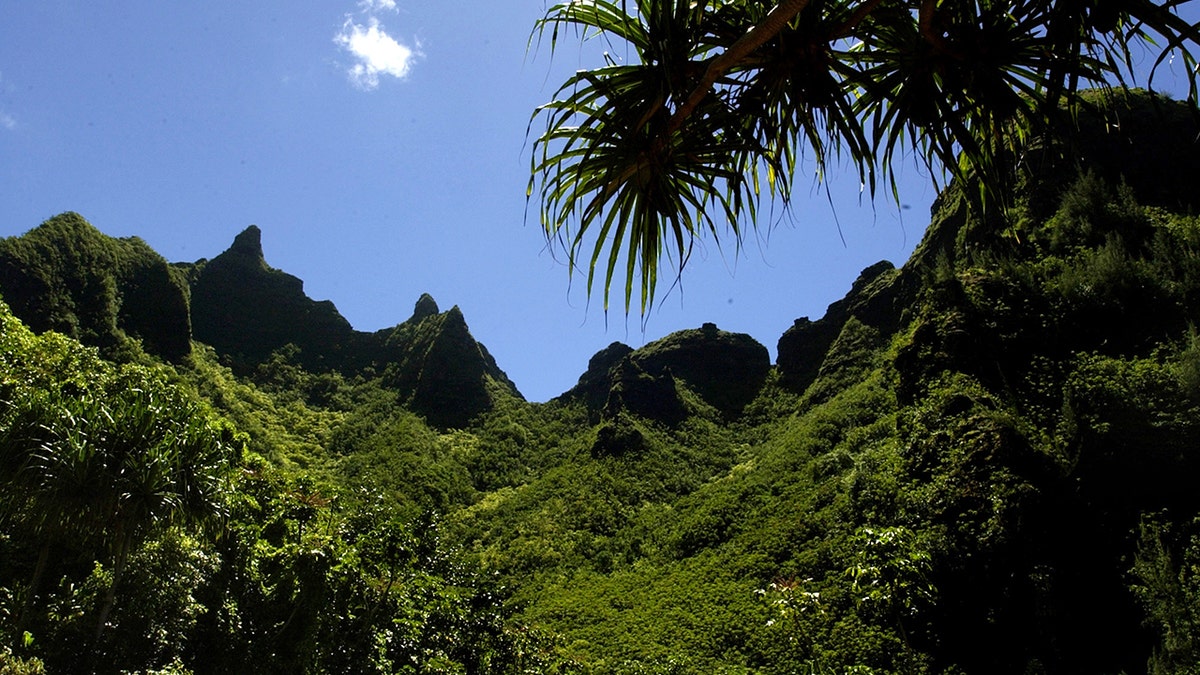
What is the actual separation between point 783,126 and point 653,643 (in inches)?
911

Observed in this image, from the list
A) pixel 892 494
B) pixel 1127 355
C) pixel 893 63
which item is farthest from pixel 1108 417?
pixel 893 63

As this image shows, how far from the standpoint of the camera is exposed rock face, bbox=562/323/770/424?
58.5 metres

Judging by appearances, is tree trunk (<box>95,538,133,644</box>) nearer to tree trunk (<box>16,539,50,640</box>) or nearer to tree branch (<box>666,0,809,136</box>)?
tree trunk (<box>16,539,50,640</box>)

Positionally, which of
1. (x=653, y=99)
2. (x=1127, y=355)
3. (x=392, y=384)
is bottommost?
(x=653, y=99)

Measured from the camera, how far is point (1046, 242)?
26.6m

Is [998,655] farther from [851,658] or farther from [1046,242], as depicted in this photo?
[1046,242]

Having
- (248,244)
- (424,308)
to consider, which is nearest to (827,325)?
(424,308)

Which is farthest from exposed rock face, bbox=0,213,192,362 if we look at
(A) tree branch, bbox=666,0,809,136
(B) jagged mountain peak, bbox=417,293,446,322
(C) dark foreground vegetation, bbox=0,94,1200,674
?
(A) tree branch, bbox=666,0,809,136

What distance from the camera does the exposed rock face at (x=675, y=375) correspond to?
58500mm

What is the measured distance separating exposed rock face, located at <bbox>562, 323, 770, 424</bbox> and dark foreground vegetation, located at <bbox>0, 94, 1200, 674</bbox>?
23.9ft

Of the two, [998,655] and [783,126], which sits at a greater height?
[783,126]

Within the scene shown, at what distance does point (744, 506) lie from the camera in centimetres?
3397

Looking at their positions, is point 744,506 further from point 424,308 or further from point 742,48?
point 424,308

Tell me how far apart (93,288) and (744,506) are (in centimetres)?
4766
